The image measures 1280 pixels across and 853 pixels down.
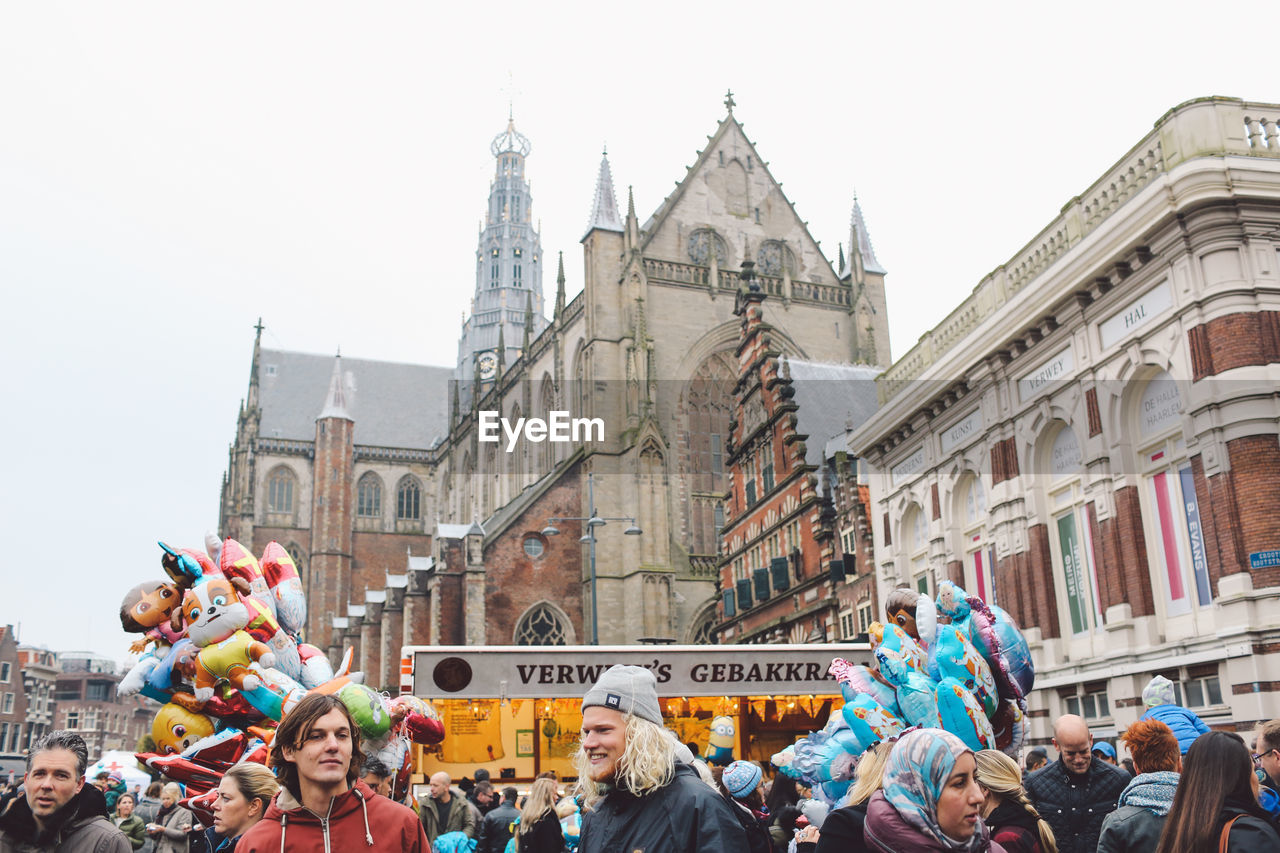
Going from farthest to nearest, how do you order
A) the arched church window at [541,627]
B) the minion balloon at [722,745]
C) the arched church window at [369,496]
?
the arched church window at [369,496] < the arched church window at [541,627] < the minion balloon at [722,745]

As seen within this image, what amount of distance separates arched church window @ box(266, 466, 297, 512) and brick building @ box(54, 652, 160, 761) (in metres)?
27.7

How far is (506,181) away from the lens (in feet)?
360

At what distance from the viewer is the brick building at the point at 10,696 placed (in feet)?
235

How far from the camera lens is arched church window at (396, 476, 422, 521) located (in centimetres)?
6975

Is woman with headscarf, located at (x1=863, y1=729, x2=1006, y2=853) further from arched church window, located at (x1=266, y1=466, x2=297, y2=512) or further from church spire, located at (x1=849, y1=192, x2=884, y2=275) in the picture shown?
arched church window, located at (x1=266, y1=466, x2=297, y2=512)

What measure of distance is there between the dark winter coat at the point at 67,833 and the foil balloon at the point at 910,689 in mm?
3591

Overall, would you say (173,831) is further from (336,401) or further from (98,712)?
(98,712)

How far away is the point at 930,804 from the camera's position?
11.3 feet

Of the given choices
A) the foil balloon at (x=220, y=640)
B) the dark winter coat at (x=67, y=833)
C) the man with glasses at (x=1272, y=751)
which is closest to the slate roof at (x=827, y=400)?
the foil balloon at (x=220, y=640)

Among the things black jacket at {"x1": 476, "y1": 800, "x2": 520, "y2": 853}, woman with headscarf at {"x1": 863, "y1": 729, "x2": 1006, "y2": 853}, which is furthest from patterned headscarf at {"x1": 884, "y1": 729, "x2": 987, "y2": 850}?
black jacket at {"x1": 476, "y1": 800, "x2": 520, "y2": 853}

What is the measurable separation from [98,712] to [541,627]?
205 ft

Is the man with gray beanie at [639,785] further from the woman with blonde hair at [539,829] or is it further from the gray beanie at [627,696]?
the woman with blonde hair at [539,829]

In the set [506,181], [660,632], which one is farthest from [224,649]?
[506,181]

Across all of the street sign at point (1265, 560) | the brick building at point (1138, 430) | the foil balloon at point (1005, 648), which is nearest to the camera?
the foil balloon at point (1005, 648)
